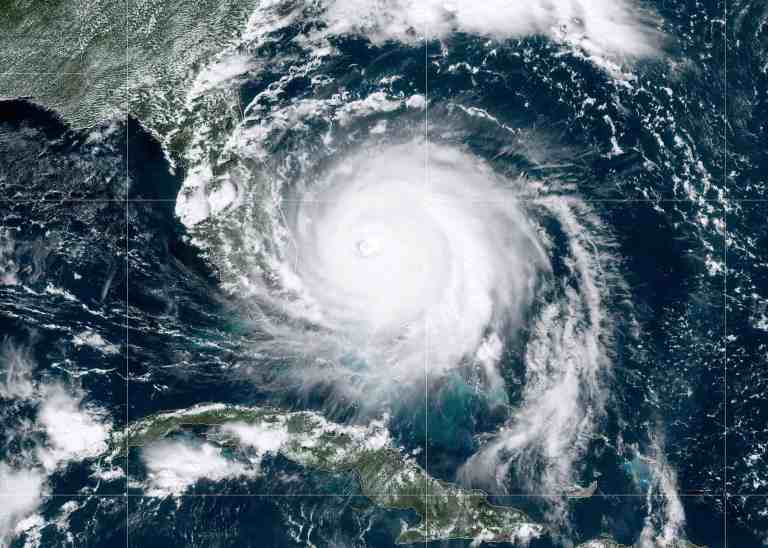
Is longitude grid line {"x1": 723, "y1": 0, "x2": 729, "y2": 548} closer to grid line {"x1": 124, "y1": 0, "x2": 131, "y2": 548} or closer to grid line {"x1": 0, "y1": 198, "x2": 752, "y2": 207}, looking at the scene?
grid line {"x1": 0, "y1": 198, "x2": 752, "y2": 207}

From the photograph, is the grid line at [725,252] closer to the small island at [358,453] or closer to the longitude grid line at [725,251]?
the longitude grid line at [725,251]

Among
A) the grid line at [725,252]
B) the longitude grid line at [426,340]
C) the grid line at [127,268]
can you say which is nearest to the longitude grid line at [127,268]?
the grid line at [127,268]

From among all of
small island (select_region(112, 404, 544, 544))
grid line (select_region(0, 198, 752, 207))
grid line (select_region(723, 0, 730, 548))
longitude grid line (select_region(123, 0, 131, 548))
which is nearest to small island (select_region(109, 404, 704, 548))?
small island (select_region(112, 404, 544, 544))

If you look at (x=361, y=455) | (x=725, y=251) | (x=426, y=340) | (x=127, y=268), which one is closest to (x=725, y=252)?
(x=725, y=251)

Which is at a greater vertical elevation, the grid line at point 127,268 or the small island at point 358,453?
the grid line at point 127,268

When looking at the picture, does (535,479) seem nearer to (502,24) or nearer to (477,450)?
(477,450)

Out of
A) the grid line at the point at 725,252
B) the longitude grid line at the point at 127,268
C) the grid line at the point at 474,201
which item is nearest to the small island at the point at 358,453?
the longitude grid line at the point at 127,268

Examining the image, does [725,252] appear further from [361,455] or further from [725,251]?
[361,455]

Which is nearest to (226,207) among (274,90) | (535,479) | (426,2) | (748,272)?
(274,90)

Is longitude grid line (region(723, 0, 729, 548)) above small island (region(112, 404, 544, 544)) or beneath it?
above

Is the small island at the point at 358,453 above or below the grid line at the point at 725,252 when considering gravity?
below

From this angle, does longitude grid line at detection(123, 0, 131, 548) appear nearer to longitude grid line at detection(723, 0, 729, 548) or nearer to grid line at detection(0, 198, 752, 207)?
grid line at detection(0, 198, 752, 207)
